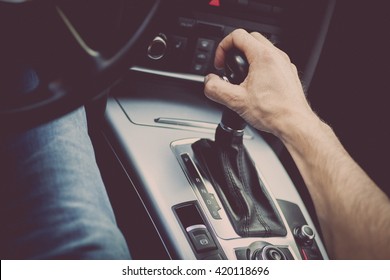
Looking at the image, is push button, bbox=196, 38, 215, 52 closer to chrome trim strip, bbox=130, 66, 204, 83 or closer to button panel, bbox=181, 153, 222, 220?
chrome trim strip, bbox=130, 66, 204, 83

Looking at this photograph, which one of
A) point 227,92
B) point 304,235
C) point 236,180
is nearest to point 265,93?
point 227,92

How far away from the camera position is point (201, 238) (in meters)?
0.73

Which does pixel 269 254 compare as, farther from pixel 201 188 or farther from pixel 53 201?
pixel 53 201

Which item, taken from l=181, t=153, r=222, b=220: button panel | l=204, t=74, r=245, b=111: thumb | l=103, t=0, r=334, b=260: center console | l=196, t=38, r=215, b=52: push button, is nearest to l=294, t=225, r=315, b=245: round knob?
l=103, t=0, r=334, b=260: center console

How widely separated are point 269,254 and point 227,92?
0.28 meters

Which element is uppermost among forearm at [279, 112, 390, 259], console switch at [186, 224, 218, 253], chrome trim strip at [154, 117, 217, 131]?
forearm at [279, 112, 390, 259]

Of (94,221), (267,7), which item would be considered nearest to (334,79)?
(267,7)

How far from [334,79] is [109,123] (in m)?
0.52

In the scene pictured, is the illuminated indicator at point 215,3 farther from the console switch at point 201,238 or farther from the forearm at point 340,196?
the console switch at point 201,238

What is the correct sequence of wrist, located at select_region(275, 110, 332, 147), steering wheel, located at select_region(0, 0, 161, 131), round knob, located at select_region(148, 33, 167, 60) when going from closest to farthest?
steering wheel, located at select_region(0, 0, 161, 131), wrist, located at select_region(275, 110, 332, 147), round knob, located at select_region(148, 33, 167, 60)

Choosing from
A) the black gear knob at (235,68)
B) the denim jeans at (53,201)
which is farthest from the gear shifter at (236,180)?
the denim jeans at (53,201)

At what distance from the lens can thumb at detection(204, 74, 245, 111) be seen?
0.70m

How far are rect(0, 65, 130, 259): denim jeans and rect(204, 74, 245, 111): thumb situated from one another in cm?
22
